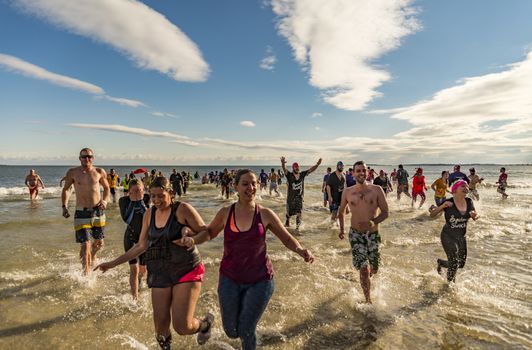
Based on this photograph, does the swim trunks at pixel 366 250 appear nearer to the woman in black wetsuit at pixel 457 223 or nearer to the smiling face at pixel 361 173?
the smiling face at pixel 361 173

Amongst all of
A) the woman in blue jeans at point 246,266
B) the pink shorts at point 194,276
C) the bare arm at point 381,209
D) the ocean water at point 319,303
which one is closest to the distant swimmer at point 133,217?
the ocean water at point 319,303

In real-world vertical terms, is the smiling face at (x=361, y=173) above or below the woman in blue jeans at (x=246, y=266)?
above

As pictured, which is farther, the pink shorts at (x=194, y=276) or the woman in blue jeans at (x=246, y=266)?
the pink shorts at (x=194, y=276)

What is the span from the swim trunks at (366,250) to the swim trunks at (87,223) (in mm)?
4748

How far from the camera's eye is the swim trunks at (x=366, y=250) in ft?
16.6

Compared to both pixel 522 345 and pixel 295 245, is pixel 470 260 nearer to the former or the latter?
pixel 522 345

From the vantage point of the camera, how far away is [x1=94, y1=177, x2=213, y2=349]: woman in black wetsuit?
3.33 metres

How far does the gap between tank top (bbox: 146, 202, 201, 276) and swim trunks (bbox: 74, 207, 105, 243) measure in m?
3.38

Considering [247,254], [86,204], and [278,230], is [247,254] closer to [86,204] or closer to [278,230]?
[278,230]

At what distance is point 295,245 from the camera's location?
11.1 feet

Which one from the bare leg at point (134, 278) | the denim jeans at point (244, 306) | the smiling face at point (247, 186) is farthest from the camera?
the bare leg at point (134, 278)

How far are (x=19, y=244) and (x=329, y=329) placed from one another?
917 centimetres

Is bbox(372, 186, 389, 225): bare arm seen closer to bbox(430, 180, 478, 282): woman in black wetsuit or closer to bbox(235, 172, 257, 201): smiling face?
bbox(430, 180, 478, 282): woman in black wetsuit

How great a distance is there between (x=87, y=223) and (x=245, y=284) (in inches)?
167
